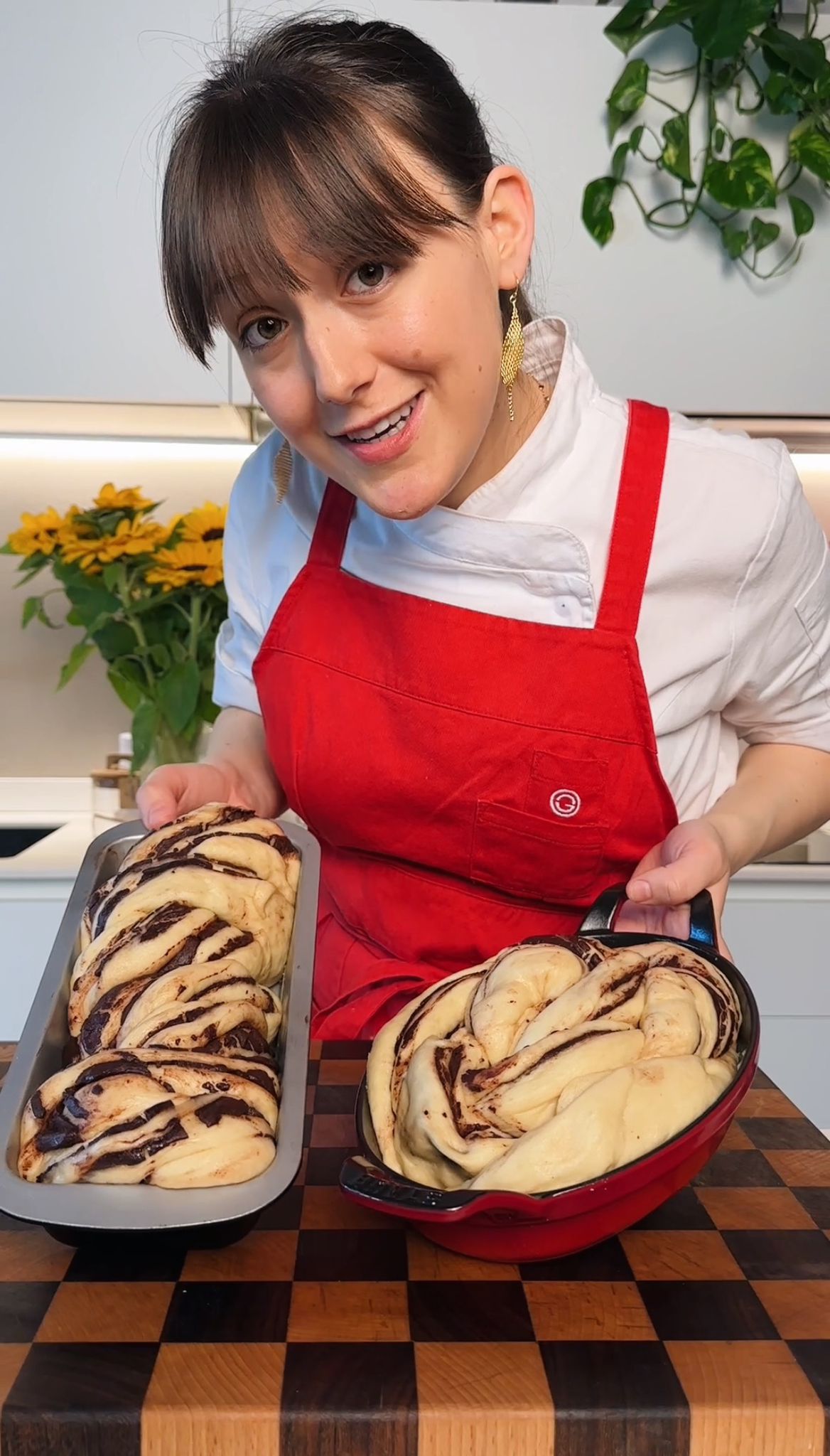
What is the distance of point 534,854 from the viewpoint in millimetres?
1094

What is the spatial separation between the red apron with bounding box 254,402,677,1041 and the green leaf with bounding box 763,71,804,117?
3.50 feet

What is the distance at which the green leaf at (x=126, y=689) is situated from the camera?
2268mm

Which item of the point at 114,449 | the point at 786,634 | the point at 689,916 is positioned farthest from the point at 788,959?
the point at 114,449

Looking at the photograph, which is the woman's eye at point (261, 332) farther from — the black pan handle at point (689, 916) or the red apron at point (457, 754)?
the black pan handle at point (689, 916)

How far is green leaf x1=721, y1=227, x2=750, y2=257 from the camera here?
1941mm

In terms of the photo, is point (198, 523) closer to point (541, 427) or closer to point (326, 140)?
point (541, 427)

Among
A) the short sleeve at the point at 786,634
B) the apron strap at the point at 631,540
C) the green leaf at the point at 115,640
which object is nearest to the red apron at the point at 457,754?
the apron strap at the point at 631,540

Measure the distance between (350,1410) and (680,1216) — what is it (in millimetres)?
243

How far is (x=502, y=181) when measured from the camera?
0.95 metres

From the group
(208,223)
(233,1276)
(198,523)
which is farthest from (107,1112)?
(198,523)

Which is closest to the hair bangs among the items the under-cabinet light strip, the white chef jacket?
the white chef jacket

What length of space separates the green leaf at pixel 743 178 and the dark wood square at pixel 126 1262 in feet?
5.69

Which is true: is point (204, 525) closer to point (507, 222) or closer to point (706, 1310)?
point (507, 222)

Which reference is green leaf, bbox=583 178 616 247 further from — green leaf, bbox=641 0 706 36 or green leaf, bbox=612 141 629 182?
green leaf, bbox=641 0 706 36
